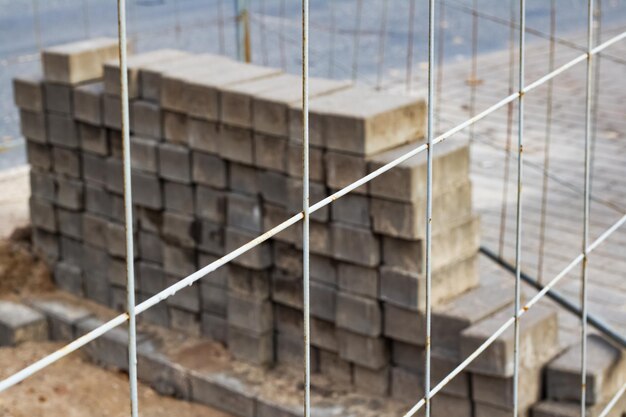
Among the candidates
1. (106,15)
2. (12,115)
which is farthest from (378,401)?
(106,15)

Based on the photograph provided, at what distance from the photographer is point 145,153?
830 cm

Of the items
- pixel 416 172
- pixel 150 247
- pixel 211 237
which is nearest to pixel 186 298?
pixel 150 247

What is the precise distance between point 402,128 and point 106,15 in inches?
416

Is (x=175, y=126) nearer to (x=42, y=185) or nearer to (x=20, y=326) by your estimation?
(x=42, y=185)

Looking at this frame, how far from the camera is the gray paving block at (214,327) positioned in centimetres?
829

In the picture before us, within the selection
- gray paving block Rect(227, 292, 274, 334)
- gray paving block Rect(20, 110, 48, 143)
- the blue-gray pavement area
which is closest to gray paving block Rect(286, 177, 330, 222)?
gray paving block Rect(227, 292, 274, 334)

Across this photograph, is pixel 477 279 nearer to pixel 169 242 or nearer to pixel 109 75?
pixel 169 242

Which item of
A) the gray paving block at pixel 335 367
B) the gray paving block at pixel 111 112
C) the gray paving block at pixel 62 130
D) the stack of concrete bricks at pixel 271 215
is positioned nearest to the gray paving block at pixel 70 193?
the stack of concrete bricks at pixel 271 215

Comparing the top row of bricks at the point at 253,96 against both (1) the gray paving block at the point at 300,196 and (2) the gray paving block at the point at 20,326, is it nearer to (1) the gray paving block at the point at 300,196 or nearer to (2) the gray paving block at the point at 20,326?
(1) the gray paving block at the point at 300,196

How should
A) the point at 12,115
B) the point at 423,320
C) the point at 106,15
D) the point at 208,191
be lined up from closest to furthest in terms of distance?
the point at 423,320 → the point at 208,191 → the point at 12,115 → the point at 106,15

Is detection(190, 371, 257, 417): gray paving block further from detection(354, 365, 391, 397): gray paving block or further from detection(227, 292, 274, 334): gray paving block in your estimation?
detection(354, 365, 391, 397): gray paving block

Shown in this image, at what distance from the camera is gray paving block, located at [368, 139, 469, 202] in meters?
6.92

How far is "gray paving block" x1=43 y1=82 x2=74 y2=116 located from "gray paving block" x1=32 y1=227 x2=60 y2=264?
95 cm

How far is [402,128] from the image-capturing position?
24.0 ft
